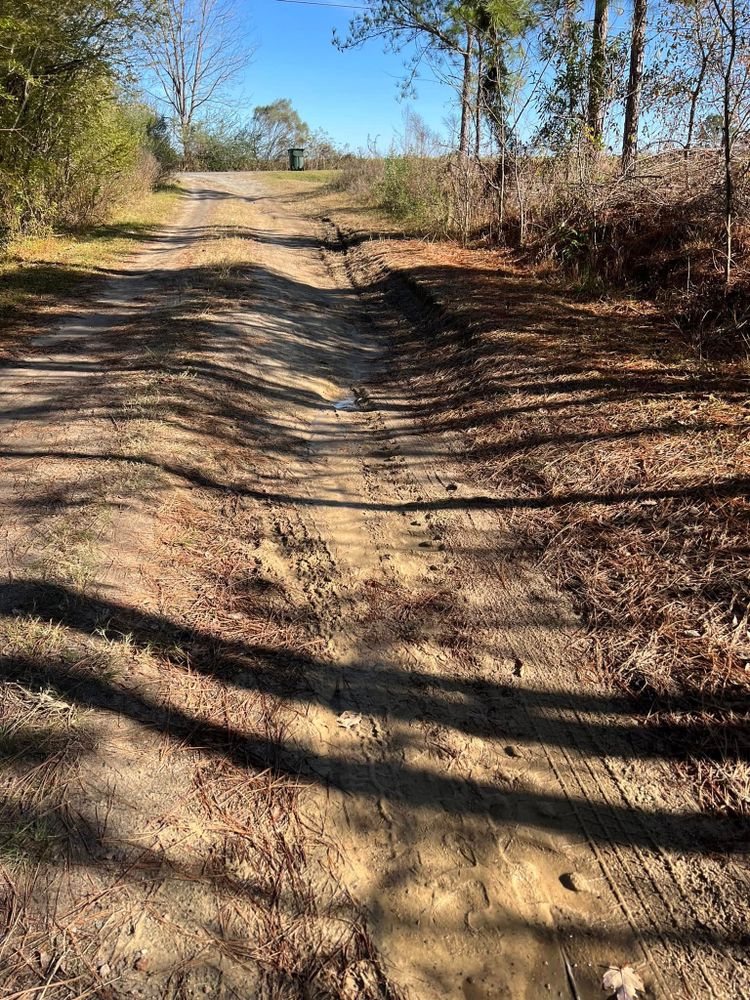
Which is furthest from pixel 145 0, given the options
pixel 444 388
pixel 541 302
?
pixel 444 388

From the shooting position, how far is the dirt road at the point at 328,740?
6.02 feet

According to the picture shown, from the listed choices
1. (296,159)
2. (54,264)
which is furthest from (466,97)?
(296,159)

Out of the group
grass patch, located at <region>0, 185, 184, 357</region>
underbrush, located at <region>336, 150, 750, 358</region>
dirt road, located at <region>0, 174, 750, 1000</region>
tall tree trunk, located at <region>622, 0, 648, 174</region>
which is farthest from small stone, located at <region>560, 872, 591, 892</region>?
tall tree trunk, located at <region>622, 0, 648, 174</region>

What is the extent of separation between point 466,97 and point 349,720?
42.4 ft

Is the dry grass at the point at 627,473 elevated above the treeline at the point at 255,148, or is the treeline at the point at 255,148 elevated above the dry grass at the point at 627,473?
the treeline at the point at 255,148

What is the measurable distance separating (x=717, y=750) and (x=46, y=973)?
2.25m

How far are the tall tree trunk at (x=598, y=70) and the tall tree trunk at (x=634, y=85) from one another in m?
0.36

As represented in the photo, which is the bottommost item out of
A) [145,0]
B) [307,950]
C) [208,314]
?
[307,950]

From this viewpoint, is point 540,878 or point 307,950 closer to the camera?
point 307,950

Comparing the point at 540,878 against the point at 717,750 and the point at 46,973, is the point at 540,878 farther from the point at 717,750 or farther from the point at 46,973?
the point at 46,973

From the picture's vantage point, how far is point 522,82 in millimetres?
10031

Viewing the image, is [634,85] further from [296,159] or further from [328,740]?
[296,159]

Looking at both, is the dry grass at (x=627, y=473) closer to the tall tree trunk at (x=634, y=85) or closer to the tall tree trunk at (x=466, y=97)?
the tall tree trunk at (x=634, y=85)

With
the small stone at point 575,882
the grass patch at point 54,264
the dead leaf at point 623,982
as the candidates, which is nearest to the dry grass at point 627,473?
the small stone at point 575,882
